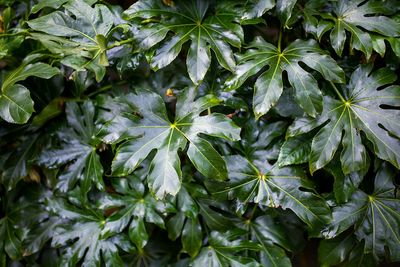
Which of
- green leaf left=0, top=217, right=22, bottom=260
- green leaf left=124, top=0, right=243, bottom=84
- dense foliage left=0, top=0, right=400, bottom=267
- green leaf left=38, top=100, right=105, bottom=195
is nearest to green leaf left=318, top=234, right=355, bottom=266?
dense foliage left=0, top=0, right=400, bottom=267

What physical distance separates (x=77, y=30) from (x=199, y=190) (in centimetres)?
64

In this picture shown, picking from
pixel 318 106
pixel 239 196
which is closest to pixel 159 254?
pixel 239 196

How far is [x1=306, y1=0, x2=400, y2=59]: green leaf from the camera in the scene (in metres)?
1.20

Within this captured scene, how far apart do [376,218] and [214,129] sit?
22.1 inches

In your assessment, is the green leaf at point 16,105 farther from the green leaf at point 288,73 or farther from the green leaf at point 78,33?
the green leaf at point 288,73

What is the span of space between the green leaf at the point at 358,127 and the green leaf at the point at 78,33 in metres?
0.66

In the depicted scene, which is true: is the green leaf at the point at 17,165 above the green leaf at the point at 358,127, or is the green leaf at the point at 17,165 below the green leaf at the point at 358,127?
below

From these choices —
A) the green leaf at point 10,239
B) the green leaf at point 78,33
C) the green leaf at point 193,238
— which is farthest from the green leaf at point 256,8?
the green leaf at point 10,239

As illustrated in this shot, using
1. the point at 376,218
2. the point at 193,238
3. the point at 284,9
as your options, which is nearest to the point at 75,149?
the point at 193,238

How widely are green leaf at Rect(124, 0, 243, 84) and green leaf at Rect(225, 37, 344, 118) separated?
0.16 ft

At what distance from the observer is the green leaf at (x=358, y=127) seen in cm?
114

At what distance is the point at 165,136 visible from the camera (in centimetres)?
121

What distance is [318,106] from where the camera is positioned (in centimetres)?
113

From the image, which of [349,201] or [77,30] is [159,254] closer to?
[349,201]
